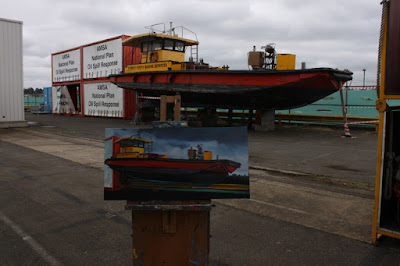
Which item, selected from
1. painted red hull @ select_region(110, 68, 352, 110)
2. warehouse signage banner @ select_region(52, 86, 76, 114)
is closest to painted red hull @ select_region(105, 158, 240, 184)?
painted red hull @ select_region(110, 68, 352, 110)

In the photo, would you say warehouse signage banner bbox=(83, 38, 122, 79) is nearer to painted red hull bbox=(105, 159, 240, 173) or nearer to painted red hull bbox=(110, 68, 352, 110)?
painted red hull bbox=(110, 68, 352, 110)

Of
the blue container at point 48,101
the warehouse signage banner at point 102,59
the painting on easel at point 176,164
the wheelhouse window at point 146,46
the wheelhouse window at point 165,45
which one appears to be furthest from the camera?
the blue container at point 48,101

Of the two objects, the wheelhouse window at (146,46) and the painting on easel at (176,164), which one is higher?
the wheelhouse window at (146,46)

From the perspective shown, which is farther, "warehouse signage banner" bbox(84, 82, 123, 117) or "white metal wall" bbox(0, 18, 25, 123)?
"warehouse signage banner" bbox(84, 82, 123, 117)

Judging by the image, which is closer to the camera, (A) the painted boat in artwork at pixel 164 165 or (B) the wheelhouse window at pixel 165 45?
(A) the painted boat in artwork at pixel 164 165

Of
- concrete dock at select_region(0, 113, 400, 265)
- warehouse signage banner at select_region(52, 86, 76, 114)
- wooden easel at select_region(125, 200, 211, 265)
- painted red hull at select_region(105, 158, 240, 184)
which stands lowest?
concrete dock at select_region(0, 113, 400, 265)

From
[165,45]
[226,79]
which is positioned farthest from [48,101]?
[226,79]

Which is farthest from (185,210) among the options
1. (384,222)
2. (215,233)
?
(384,222)

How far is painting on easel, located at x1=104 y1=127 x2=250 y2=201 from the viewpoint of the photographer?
2.62 m

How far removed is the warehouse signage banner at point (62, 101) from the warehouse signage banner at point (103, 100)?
3383 mm

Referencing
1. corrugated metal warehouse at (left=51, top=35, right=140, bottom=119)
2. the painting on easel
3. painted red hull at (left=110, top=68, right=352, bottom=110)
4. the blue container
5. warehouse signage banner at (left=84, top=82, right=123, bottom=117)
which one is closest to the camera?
the painting on easel

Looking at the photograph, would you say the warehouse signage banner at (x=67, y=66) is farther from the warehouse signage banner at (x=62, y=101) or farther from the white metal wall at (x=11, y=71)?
the white metal wall at (x=11, y=71)

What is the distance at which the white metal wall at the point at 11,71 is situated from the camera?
55.2ft

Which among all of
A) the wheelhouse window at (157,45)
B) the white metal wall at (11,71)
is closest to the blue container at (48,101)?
the white metal wall at (11,71)
